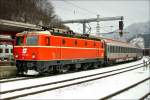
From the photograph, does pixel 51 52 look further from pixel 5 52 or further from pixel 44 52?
pixel 5 52

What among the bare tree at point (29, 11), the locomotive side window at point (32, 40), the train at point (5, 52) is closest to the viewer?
the locomotive side window at point (32, 40)

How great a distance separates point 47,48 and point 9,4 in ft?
118

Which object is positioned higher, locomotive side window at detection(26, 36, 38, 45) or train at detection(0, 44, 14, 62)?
locomotive side window at detection(26, 36, 38, 45)

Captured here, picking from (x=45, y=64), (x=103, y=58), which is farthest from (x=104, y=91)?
(x=103, y=58)

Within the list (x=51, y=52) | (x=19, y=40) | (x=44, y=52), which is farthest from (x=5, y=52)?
(x=44, y=52)

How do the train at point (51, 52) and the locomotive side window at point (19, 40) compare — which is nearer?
the train at point (51, 52)

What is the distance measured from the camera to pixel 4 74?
20172 mm

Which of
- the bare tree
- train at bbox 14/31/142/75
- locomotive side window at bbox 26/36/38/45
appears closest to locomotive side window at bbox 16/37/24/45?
train at bbox 14/31/142/75

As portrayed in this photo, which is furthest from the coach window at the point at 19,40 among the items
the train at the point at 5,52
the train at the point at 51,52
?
the train at the point at 5,52

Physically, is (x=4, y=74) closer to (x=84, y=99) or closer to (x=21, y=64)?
(x=21, y=64)

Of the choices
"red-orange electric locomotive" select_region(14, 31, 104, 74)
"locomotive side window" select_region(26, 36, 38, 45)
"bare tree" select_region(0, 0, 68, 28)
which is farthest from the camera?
"bare tree" select_region(0, 0, 68, 28)

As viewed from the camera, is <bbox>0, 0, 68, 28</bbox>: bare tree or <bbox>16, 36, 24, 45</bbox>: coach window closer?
<bbox>16, 36, 24, 45</bbox>: coach window

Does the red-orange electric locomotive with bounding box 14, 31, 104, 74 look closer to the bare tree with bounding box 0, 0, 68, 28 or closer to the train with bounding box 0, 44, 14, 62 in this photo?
the train with bounding box 0, 44, 14, 62

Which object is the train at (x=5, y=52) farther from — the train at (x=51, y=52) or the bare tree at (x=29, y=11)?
the train at (x=51, y=52)
